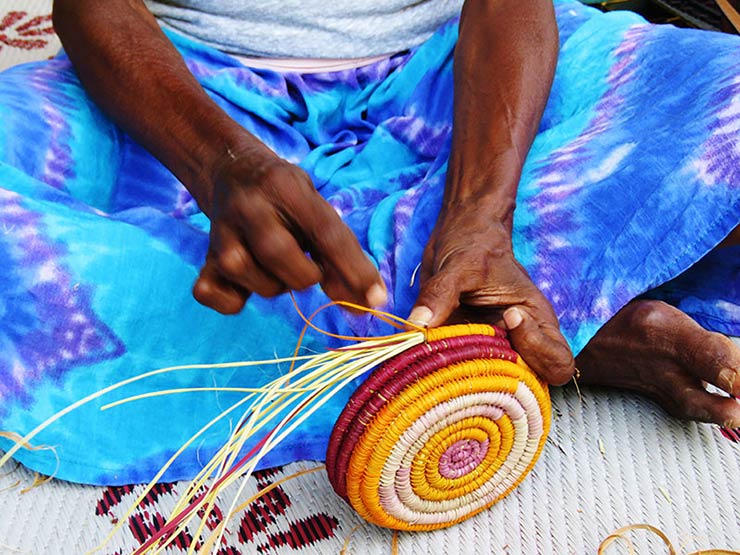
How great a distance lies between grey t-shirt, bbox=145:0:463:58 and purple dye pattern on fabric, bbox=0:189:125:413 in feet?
1.63

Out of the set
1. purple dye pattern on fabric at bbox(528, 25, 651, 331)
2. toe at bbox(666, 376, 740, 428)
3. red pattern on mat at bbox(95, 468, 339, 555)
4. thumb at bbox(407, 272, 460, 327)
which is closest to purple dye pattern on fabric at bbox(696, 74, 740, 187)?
purple dye pattern on fabric at bbox(528, 25, 651, 331)

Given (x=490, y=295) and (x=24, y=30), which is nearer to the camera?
(x=490, y=295)

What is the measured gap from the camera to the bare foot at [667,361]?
1.02m

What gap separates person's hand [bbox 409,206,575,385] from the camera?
2.88ft

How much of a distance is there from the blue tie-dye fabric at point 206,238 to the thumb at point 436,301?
187 millimetres

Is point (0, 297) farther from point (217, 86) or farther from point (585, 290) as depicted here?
point (585, 290)

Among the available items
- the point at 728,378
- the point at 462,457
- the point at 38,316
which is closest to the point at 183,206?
the point at 38,316

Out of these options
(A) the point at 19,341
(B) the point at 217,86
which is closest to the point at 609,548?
(A) the point at 19,341

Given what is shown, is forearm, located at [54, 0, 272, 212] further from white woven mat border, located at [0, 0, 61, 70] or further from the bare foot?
white woven mat border, located at [0, 0, 61, 70]

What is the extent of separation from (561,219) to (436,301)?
29 cm

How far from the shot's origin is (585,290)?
3.41ft

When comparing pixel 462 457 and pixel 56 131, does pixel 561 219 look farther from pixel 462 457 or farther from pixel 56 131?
pixel 56 131

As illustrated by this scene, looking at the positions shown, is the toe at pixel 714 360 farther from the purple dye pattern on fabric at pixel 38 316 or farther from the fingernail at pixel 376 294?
the purple dye pattern on fabric at pixel 38 316

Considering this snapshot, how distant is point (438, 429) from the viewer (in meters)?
0.85
